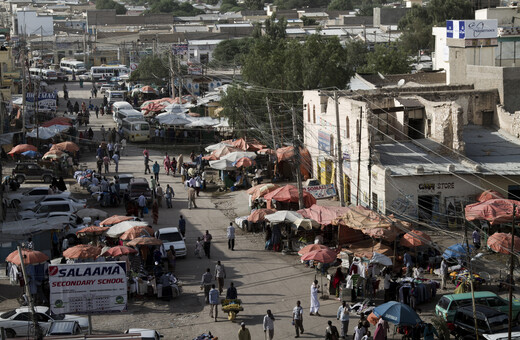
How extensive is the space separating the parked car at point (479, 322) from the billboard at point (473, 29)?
103 ft

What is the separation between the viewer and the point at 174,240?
31.3 metres

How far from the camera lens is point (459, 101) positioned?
41531 millimetres

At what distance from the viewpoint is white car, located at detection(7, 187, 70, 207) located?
125 feet

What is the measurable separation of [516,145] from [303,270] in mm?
14054

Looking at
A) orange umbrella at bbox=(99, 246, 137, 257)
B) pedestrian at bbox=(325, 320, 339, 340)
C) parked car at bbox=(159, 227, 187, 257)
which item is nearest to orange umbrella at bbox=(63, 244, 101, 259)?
orange umbrella at bbox=(99, 246, 137, 257)

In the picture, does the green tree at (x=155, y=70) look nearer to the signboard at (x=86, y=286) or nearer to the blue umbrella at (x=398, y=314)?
the signboard at (x=86, y=286)

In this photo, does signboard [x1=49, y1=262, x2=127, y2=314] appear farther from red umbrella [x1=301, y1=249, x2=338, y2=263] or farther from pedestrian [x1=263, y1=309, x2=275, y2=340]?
red umbrella [x1=301, y1=249, x2=338, y2=263]

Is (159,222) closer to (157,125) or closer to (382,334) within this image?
(382,334)

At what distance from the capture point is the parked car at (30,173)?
44094 mm

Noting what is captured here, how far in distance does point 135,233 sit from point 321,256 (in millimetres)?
6882

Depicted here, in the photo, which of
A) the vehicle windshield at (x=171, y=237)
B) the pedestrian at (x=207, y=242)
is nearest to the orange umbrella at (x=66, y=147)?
the vehicle windshield at (x=171, y=237)

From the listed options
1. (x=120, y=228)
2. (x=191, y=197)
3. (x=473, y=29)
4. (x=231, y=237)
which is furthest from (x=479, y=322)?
(x=473, y=29)

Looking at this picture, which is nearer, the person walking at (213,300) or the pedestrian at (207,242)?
the person walking at (213,300)

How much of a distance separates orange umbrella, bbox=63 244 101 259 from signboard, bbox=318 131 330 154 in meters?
15.7
